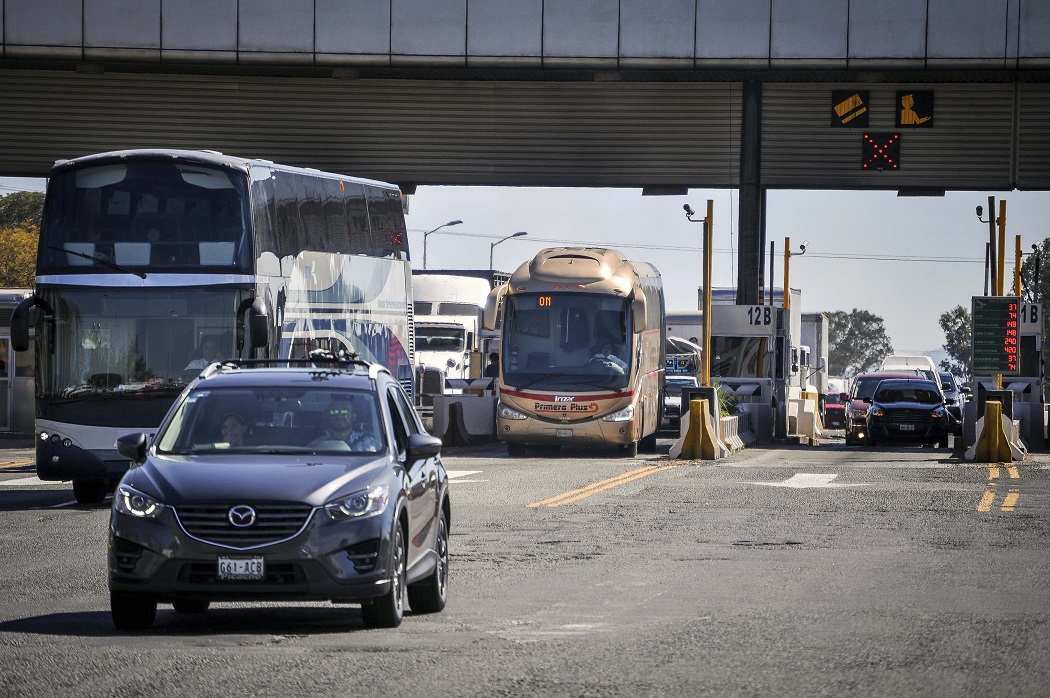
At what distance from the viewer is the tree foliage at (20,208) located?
91.9 meters

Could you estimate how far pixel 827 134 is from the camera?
3812 centimetres

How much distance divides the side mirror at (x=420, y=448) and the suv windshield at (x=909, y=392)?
30549 millimetres

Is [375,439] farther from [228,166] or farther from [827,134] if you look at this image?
[827,134]

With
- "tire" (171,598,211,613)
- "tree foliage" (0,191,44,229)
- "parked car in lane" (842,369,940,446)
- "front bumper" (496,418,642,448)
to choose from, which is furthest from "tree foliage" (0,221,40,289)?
"tire" (171,598,211,613)

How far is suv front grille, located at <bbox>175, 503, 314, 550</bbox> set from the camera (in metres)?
9.62

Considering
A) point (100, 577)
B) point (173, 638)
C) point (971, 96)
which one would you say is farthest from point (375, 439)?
point (971, 96)

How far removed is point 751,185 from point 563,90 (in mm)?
4566

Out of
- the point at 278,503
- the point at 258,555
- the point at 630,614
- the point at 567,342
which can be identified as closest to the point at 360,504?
the point at 278,503

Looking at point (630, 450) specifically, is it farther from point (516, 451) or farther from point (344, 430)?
point (344, 430)

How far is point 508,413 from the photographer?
100 feet

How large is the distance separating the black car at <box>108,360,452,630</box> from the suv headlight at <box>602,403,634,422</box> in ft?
62.7

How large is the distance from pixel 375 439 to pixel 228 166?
1065 centimetres

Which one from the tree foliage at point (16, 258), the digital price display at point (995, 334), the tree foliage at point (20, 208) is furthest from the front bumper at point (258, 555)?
the tree foliage at point (20, 208)

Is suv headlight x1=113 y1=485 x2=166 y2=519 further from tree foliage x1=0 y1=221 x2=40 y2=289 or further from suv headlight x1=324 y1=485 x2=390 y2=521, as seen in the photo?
tree foliage x1=0 y1=221 x2=40 y2=289
